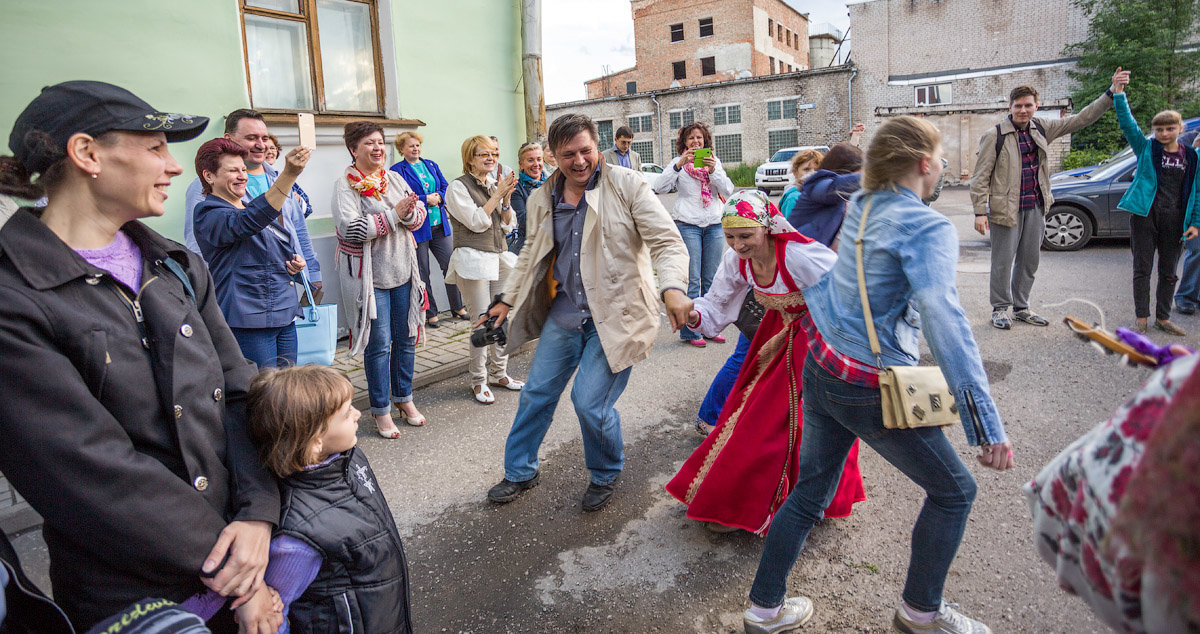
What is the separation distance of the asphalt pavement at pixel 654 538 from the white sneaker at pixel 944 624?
182 mm

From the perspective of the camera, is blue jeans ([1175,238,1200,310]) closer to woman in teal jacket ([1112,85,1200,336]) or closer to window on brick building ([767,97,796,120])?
woman in teal jacket ([1112,85,1200,336])

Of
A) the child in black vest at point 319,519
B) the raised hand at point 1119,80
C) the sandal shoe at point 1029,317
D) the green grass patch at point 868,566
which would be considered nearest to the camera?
the child in black vest at point 319,519

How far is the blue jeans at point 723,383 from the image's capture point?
13.5 feet

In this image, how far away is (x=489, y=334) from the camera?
3.62 metres

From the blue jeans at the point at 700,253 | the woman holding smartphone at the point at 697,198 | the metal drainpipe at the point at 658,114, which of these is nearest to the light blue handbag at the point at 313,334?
the woman holding smartphone at the point at 697,198

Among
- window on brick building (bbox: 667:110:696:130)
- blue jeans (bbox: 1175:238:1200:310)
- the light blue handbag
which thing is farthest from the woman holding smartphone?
window on brick building (bbox: 667:110:696:130)

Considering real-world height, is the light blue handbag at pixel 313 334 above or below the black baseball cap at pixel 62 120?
below

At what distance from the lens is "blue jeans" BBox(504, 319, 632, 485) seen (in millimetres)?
3475

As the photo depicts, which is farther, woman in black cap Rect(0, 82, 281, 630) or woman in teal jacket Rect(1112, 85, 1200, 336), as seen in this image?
woman in teal jacket Rect(1112, 85, 1200, 336)

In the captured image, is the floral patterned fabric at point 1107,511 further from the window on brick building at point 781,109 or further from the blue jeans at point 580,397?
Answer: the window on brick building at point 781,109

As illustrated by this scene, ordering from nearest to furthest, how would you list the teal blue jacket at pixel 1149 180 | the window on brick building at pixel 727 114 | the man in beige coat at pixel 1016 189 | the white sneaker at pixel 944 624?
1. the white sneaker at pixel 944 624
2. the teal blue jacket at pixel 1149 180
3. the man in beige coat at pixel 1016 189
4. the window on brick building at pixel 727 114

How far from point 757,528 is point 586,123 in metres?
2.13

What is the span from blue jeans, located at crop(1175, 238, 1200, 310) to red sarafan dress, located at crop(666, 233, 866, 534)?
18.2 ft

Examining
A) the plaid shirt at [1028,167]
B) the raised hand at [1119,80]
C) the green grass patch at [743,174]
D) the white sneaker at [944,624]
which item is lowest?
the white sneaker at [944,624]
